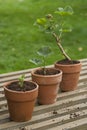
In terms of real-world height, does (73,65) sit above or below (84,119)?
above

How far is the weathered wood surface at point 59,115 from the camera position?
3111mm

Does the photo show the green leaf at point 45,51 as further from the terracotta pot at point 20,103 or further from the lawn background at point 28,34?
the lawn background at point 28,34

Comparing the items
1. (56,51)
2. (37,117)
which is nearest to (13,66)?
(56,51)

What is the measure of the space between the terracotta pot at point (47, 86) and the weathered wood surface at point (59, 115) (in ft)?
0.20

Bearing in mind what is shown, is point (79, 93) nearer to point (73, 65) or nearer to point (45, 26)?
point (73, 65)

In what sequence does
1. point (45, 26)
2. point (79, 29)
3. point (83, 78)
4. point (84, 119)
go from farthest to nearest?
1. point (79, 29)
2. point (83, 78)
3. point (45, 26)
4. point (84, 119)

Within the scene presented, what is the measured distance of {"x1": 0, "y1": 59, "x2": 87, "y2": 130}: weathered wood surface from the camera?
311 cm

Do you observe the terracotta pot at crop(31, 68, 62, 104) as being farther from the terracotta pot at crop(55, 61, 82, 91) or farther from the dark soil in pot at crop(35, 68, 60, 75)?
the terracotta pot at crop(55, 61, 82, 91)

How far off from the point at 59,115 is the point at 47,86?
0.27 metres

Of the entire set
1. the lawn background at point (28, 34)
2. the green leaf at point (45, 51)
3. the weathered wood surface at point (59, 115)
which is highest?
the green leaf at point (45, 51)

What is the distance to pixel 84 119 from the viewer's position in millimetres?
3254

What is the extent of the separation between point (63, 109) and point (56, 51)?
8.23 feet

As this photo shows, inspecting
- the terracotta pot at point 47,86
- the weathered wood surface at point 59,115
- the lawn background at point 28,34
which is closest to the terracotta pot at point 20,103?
the weathered wood surface at point 59,115

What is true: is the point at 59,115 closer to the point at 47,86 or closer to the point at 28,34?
the point at 47,86
